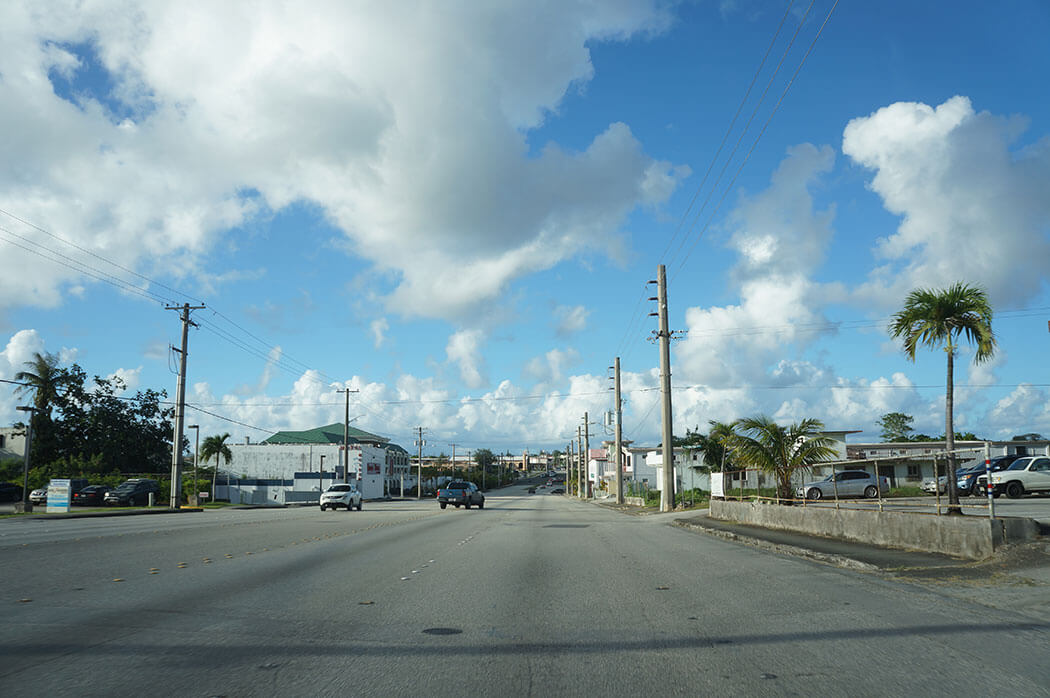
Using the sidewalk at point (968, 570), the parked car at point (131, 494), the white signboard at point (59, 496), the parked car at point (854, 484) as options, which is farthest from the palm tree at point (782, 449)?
the parked car at point (131, 494)

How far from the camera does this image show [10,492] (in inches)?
2018

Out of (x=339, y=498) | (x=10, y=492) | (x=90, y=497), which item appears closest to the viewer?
(x=339, y=498)

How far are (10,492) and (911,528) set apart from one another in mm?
56122

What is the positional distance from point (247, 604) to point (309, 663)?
3036 millimetres

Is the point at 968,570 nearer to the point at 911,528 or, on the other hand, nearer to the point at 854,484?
the point at 911,528

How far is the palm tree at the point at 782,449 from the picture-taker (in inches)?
838

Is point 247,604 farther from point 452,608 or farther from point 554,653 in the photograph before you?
point 554,653

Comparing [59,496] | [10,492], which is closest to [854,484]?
[59,496]

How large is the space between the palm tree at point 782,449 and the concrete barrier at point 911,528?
1.05m

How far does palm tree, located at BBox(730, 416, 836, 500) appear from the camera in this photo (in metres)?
Answer: 21.3

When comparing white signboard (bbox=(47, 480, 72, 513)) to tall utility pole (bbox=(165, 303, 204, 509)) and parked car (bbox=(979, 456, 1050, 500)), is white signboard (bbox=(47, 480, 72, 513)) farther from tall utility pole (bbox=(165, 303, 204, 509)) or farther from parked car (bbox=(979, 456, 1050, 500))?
parked car (bbox=(979, 456, 1050, 500))

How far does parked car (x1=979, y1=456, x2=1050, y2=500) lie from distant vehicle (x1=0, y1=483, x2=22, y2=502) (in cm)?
5575

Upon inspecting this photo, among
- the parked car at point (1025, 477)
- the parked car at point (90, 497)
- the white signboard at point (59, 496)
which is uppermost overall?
the parked car at point (1025, 477)

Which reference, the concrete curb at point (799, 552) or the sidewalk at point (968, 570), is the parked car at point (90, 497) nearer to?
the concrete curb at point (799, 552)
